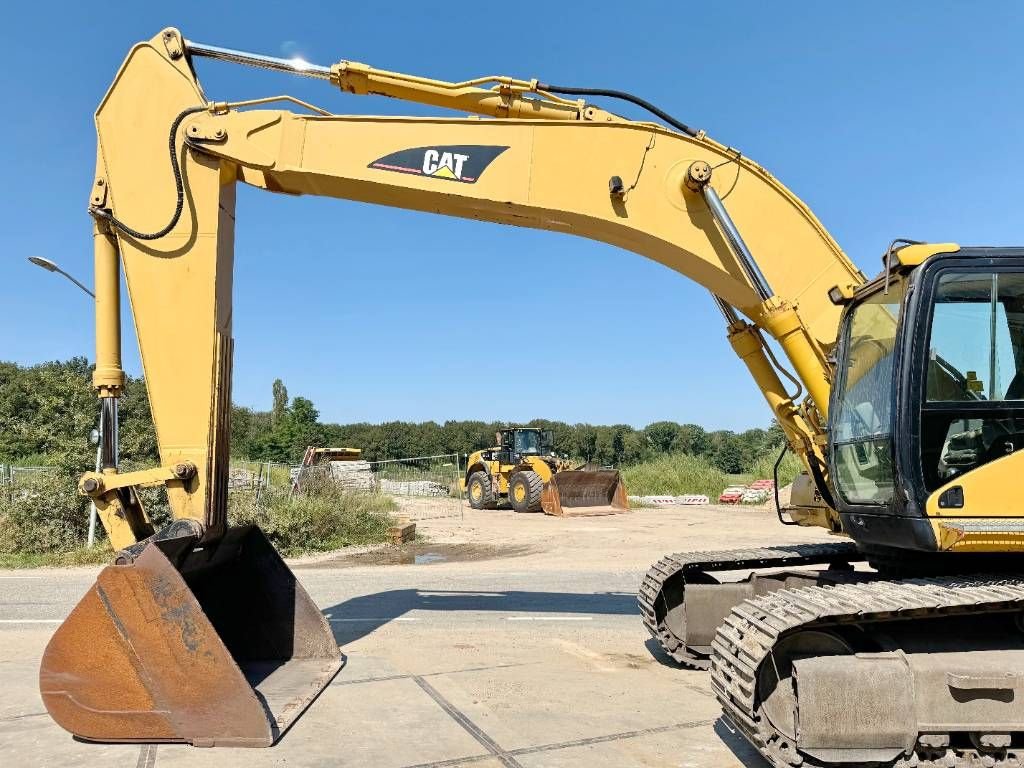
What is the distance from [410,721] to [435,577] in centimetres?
684

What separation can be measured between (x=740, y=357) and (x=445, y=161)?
267cm

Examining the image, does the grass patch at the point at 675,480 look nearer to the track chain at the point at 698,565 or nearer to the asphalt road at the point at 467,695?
the asphalt road at the point at 467,695

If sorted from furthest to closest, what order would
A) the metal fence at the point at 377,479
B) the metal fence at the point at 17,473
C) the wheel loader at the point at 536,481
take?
the wheel loader at the point at 536,481, the metal fence at the point at 377,479, the metal fence at the point at 17,473

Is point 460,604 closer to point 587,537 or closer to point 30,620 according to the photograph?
point 30,620

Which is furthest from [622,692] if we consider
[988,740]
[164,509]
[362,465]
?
[362,465]

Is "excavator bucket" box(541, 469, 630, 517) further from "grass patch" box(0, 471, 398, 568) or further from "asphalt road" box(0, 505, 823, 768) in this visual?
"asphalt road" box(0, 505, 823, 768)

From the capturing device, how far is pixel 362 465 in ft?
98.0

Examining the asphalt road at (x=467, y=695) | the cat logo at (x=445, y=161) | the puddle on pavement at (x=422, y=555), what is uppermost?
the cat logo at (x=445, y=161)

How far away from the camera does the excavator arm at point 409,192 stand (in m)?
5.66

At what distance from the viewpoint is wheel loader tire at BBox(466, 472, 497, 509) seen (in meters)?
28.0

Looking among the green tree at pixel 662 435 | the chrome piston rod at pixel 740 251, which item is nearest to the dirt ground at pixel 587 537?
the chrome piston rod at pixel 740 251

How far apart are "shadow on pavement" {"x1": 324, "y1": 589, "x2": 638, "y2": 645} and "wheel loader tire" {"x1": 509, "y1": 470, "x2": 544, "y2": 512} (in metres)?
15.1

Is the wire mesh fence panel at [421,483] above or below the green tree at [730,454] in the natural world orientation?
below

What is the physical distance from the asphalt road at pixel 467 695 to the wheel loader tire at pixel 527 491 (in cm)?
1503
